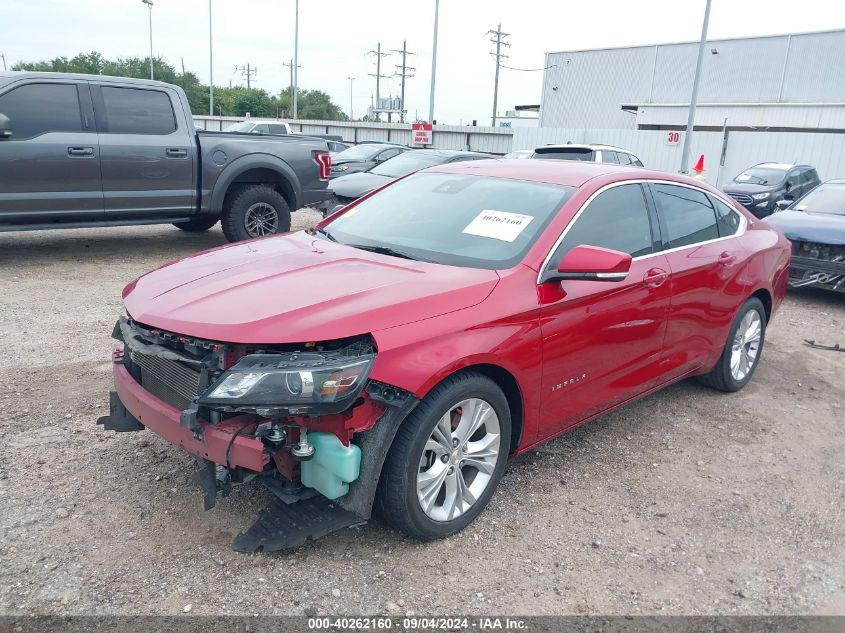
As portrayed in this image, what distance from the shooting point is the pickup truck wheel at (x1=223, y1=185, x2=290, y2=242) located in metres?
9.09

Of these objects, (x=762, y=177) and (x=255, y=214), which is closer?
(x=255, y=214)

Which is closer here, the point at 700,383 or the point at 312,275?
the point at 312,275

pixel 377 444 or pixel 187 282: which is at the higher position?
pixel 187 282

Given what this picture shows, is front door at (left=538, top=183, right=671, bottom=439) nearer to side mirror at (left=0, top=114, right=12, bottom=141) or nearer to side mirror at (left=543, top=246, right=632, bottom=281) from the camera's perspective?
side mirror at (left=543, top=246, right=632, bottom=281)

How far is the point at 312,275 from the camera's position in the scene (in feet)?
10.5

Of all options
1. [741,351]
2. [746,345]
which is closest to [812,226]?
[746,345]

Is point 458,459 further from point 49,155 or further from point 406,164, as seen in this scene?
point 406,164

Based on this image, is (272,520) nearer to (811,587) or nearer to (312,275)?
(312,275)

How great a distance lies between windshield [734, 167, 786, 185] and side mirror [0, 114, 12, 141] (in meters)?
15.1

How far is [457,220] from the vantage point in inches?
149

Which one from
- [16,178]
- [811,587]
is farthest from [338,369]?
[16,178]

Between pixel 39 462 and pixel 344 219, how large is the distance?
2.15 m

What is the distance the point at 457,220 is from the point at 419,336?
115 centimetres

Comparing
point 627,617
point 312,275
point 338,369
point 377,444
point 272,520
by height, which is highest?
point 312,275
